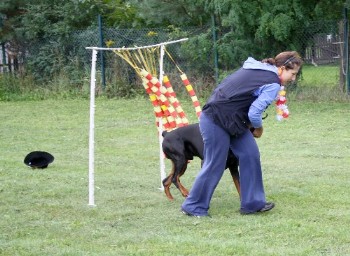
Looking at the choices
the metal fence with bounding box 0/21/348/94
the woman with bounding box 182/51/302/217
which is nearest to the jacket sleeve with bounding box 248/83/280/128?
the woman with bounding box 182/51/302/217

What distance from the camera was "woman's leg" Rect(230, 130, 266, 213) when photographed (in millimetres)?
8328

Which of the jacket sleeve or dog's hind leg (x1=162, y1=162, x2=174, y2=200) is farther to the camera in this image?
dog's hind leg (x1=162, y1=162, x2=174, y2=200)

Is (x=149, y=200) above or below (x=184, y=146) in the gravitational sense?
below

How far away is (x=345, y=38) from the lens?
19.5m

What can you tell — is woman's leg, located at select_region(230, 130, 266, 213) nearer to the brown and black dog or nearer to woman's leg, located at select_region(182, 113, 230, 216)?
woman's leg, located at select_region(182, 113, 230, 216)

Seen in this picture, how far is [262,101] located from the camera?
789cm

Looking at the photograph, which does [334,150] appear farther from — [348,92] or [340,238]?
[348,92]

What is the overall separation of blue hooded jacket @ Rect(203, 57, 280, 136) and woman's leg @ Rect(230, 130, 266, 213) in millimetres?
160

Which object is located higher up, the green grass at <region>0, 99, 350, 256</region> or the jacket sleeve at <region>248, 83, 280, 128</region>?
the jacket sleeve at <region>248, 83, 280, 128</region>

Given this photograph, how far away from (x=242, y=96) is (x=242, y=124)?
283mm

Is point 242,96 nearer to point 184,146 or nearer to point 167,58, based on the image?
point 184,146

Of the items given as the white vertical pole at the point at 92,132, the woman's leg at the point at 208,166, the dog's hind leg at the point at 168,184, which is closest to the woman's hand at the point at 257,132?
the woman's leg at the point at 208,166

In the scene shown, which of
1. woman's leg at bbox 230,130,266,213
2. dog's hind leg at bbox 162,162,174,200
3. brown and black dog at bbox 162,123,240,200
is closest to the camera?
woman's leg at bbox 230,130,266,213

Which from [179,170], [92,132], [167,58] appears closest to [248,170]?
[179,170]
